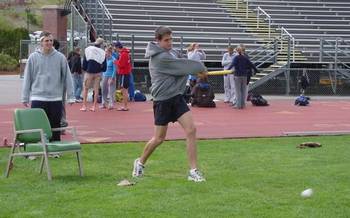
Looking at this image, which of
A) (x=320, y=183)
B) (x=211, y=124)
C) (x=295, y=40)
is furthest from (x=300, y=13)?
(x=320, y=183)

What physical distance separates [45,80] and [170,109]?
2396 millimetres

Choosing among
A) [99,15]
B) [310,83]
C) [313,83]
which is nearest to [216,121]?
[310,83]

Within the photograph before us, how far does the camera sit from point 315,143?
43.7 ft

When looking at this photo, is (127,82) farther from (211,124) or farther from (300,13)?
(300,13)

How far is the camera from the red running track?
15.3m

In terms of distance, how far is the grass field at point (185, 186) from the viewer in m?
7.49

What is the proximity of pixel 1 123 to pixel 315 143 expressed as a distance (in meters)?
7.43

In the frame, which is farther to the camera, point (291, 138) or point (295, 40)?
point (295, 40)

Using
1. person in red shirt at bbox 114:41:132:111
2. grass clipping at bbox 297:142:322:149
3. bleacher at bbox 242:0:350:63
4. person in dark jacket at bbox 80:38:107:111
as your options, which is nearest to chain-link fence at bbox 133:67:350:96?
bleacher at bbox 242:0:350:63

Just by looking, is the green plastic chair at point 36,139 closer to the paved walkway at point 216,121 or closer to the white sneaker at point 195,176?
the white sneaker at point 195,176

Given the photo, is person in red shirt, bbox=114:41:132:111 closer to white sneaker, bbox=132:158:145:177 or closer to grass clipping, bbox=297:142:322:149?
grass clipping, bbox=297:142:322:149

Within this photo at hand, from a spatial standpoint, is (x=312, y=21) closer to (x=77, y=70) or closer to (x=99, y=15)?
(x=99, y=15)

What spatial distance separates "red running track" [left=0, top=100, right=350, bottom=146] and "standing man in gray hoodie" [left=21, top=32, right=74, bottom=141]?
10.1ft

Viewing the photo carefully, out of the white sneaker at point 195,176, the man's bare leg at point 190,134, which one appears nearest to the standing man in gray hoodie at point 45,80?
the man's bare leg at point 190,134
